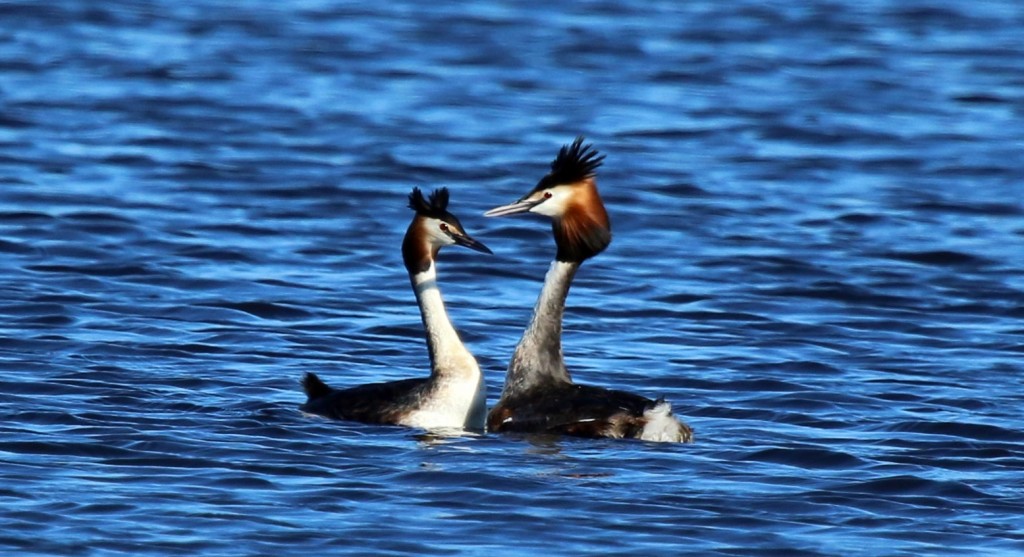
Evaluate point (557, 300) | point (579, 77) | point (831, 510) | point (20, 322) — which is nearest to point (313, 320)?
point (20, 322)

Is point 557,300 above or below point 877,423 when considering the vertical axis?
above

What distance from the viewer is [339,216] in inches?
655

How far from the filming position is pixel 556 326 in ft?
33.0

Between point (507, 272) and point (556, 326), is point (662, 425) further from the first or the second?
point (507, 272)

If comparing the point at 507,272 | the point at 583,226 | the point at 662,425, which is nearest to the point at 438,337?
the point at 583,226

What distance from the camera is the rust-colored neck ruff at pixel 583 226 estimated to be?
1005cm

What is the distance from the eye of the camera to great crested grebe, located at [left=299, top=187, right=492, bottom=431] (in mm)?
9688

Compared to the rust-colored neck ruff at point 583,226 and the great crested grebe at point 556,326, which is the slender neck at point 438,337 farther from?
the rust-colored neck ruff at point 583,226

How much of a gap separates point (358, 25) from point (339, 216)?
12.2 meters

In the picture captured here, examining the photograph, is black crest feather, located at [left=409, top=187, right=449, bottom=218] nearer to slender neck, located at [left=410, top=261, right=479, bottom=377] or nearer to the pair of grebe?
the pair of grebe

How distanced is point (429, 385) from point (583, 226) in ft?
3.67

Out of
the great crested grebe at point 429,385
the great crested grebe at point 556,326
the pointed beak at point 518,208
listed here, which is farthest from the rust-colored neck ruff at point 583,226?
the great crested grebe at point 429,385

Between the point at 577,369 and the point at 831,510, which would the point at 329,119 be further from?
the point at 831,510

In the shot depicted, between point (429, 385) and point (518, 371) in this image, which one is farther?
point (518, 371)
